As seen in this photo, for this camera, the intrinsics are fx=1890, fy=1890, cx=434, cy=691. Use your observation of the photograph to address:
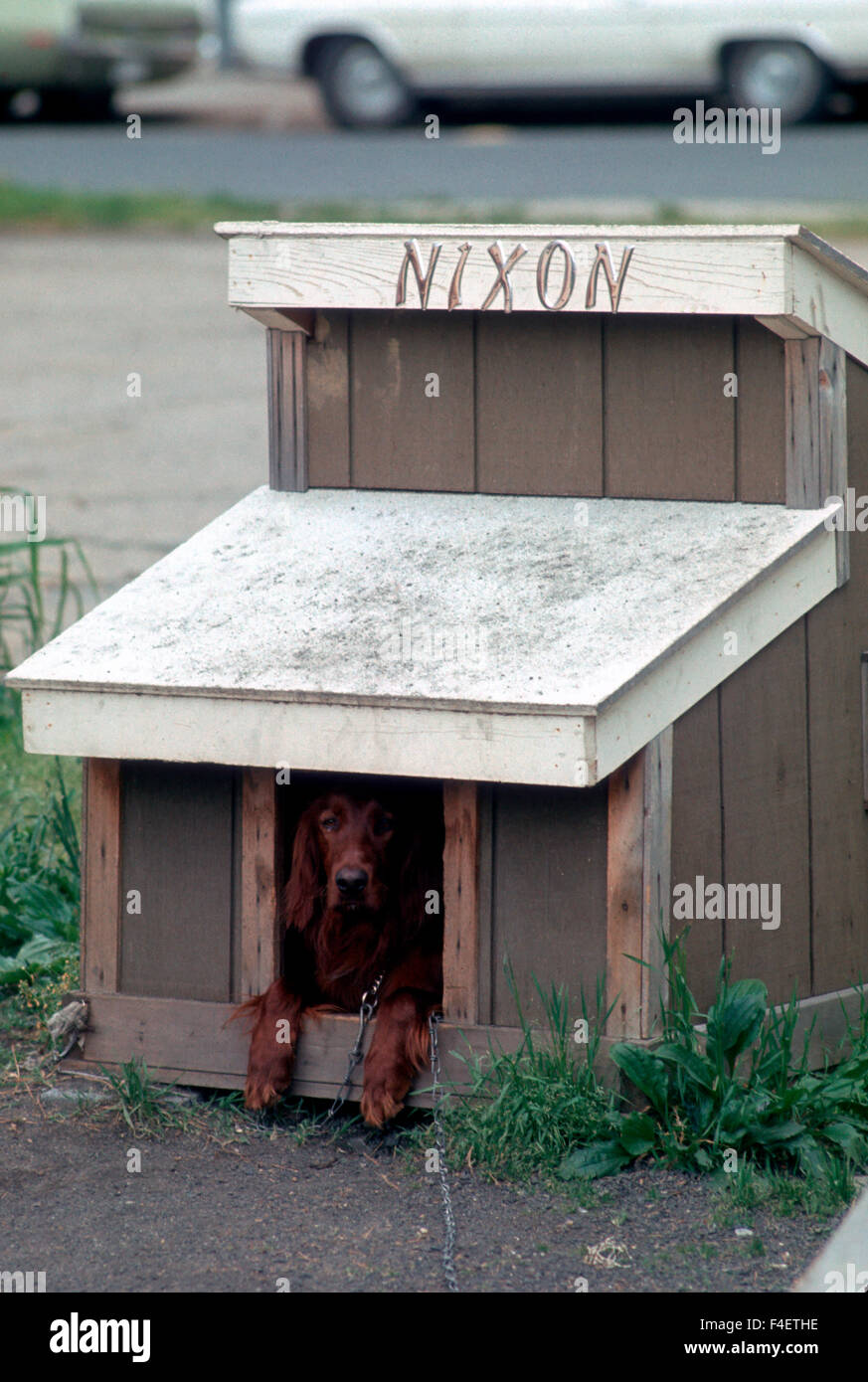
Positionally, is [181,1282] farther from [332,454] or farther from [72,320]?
[72,320]

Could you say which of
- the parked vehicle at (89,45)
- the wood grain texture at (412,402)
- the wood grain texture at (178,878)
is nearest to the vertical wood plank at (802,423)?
the wood grain texture at (412,402)

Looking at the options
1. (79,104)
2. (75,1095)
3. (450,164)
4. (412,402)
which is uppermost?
(79,104)

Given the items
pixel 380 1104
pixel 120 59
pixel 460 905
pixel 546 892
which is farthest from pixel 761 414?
pixel 120 59

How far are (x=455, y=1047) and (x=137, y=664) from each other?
107 centimetres

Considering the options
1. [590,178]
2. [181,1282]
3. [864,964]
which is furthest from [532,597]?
[590,178]

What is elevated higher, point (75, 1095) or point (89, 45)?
point (89, 45)

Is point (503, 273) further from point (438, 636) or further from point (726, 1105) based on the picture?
point (726, 1105)

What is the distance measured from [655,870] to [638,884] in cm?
4

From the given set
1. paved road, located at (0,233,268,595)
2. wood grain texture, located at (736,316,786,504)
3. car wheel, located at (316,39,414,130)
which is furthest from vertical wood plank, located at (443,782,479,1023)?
car wheel, located at (316,39,414,130)

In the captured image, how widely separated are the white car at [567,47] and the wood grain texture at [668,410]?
11.4m

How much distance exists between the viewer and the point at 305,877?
4223 mm

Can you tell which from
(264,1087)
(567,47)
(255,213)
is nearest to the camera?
(264,1087)

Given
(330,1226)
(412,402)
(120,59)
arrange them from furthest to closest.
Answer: (120,59), (412,402), (330,1226)

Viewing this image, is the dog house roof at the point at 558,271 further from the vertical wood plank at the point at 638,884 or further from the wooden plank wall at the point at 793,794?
the vertical wood plank at the point at 638,884
